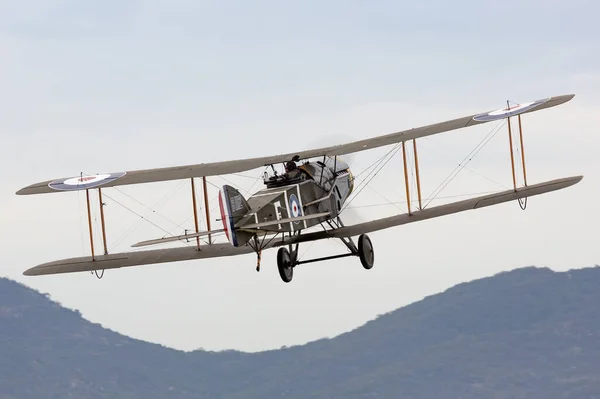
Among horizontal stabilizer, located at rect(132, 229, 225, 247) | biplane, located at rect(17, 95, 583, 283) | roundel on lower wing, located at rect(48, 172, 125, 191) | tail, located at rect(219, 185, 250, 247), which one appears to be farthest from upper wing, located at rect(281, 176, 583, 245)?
roundel on lower wing, located at rect(48, 172, 125, 191)

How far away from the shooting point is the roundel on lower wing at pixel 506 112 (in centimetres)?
3603

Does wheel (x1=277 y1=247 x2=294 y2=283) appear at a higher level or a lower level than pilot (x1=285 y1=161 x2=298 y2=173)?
lower

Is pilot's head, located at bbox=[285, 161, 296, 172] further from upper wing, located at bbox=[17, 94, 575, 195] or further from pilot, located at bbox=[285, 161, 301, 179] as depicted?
upper wing, located at bbox=[17, 94, 575, 195]

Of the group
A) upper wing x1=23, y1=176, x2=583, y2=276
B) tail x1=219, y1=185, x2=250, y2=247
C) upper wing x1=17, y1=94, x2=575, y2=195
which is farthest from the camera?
upper wing x1=17, y1=94, x2=575, y2=195

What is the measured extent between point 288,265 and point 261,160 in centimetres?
366

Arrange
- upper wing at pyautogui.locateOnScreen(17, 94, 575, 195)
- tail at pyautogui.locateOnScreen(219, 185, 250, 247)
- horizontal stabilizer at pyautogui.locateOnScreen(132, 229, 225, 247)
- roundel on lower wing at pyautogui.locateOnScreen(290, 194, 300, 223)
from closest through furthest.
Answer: tail at pyautogui.locateOnScreen(219, 185, 250, 247) < horizontal stabilizer at pyautogui.locateOnScreen(132, 229, 225, 247) < roundel on lower wing at pyautogui.locateOnScreen(290, 194, 300, 223) < upper wing at pyautogui.locateOnScreen(17, 94, 575, 195)

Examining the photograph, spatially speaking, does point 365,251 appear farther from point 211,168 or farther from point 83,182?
point 83,182

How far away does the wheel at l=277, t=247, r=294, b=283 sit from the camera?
107 ft

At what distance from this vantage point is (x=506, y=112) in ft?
119

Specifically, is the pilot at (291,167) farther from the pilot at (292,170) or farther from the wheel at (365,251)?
the wheel at (365,251)

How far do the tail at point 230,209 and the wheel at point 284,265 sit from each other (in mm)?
2329

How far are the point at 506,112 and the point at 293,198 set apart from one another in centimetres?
826

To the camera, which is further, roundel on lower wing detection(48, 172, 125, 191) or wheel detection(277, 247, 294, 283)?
roundel on lower wing detection(48, 172, 125, 191)

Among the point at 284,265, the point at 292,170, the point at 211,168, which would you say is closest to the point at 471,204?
the point at 292,170
